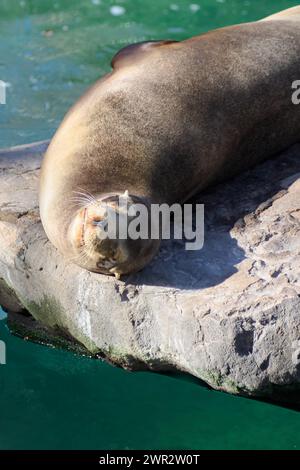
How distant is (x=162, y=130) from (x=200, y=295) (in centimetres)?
91

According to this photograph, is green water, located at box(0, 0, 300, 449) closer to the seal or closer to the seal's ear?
the seal

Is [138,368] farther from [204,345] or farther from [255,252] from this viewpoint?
[255,252]

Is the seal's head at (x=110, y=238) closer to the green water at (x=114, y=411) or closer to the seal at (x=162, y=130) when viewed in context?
the seal at (x=162, y=130)

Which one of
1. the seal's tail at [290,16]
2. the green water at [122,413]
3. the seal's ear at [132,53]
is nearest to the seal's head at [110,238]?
the green water at [122,413]

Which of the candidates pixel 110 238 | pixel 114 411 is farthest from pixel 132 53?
pixel 114 411

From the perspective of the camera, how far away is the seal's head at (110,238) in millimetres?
3816

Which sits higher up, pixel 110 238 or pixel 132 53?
pixel 132 53

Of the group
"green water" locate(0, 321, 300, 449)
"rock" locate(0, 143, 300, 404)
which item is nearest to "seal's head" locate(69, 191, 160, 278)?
"rock" locate(0, 143, 300, 404)

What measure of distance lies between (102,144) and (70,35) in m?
4.00

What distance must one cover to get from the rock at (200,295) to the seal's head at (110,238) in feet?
0.42

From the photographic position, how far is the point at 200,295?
3994 mm

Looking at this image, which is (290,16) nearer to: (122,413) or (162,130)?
(162,130)

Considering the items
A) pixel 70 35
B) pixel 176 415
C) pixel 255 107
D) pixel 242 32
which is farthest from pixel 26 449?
pixel 70 35

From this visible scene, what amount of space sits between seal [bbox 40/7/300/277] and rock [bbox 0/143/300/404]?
0.13 m
